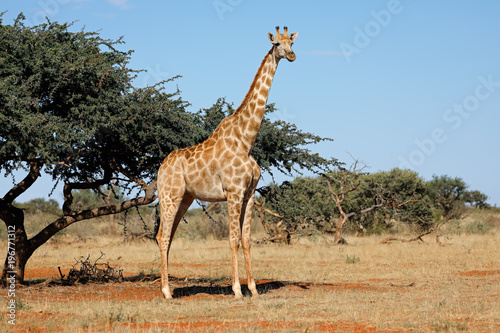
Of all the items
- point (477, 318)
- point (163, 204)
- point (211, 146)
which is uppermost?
point (211, 146)

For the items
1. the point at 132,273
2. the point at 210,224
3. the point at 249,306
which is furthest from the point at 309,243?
the point at 249,306

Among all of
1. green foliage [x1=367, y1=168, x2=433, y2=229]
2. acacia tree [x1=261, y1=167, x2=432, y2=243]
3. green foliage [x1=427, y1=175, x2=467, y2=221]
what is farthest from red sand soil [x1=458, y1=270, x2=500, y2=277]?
green foliage [x1=427, y1=175, x2=467, y2=221]

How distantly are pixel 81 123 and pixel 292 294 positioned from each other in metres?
5.80

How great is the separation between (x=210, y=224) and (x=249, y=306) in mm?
24165

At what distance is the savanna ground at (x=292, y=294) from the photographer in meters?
8.62

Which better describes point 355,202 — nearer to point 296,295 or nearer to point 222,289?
point 222,289

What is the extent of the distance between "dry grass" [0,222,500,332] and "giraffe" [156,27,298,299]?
4.34ft

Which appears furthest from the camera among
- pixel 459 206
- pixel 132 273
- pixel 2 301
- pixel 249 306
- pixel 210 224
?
pixel 459 206

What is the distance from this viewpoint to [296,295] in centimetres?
1195

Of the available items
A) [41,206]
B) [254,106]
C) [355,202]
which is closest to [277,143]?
[254,106]

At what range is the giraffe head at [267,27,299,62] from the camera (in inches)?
456

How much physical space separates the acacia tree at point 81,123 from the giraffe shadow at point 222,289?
2.46m

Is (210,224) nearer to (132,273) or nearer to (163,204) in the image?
(132,273)

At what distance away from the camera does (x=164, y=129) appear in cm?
1348
